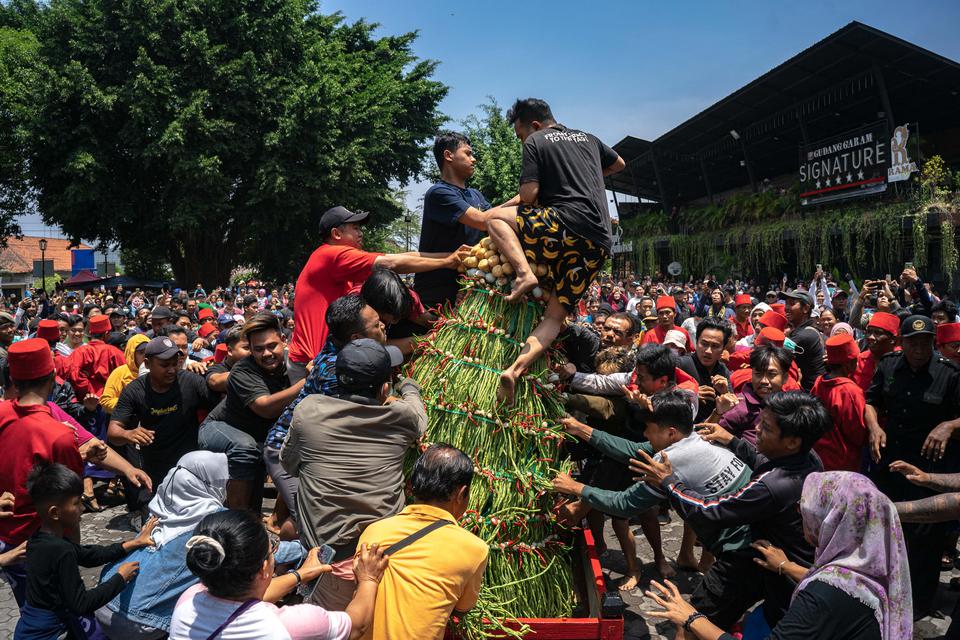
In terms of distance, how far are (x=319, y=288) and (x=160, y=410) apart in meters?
1.92

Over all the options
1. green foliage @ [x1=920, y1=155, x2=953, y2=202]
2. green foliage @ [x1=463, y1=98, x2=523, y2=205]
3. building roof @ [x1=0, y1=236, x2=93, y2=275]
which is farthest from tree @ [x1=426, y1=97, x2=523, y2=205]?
building roof @ [x1=0, y1=236, x2=93, y2=275]

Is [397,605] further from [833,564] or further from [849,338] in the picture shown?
[849,338]

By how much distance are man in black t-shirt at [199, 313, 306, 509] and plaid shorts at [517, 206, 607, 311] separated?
1.82 meters

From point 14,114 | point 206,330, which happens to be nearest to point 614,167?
point 206,330

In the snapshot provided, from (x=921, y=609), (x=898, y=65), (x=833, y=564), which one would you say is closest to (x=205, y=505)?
(x=833, y=564)

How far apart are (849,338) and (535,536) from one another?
3125 mm

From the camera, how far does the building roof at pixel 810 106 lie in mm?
14977

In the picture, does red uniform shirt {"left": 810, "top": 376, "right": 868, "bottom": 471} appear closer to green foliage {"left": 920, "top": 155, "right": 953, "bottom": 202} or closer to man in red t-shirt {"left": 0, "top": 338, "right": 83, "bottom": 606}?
man in red t-shirt {"left": 0, "top": 338, "right": 83, "bottom": 606}

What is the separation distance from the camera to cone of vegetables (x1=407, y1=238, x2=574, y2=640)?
132 inches

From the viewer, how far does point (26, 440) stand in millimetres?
3691

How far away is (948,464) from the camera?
4.46 metres

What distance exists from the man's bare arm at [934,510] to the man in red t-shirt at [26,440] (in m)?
4.53

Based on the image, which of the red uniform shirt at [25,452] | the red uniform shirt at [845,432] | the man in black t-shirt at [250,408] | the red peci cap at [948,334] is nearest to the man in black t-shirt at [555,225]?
the man in black t-shirt at [250,408]

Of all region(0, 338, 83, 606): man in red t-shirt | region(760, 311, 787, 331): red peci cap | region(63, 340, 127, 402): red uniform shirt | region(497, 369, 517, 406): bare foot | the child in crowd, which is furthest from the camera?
region(63, 340, 127, 402): red uniform shirt
